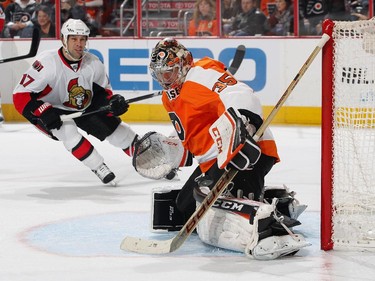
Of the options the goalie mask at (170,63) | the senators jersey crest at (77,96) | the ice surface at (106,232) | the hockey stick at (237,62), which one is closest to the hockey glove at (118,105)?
the senators jersey crest at (77,96)

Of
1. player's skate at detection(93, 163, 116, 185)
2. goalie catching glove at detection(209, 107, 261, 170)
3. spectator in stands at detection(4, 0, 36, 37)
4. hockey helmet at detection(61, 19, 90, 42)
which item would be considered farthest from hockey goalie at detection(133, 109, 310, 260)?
spectator in stands at detection(4, 0, 36, 37)

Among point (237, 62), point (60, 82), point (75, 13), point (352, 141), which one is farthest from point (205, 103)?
point (75, 13)

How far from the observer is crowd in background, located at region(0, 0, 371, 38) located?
750 centimetres

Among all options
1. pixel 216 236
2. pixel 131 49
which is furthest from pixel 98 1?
pixel 216 236

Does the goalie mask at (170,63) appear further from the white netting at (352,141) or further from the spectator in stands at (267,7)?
the spectator in stands at (267,7)

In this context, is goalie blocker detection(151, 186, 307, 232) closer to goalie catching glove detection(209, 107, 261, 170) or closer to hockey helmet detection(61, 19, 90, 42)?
goalie catching glove detection(209, 107, 261, 170)

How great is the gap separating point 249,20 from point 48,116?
3.22 m

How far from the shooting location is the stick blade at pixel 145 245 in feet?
10.6

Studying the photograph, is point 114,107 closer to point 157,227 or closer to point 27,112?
point 27,112

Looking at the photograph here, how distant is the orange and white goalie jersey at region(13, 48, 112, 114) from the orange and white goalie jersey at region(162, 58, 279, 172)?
62.3 inches

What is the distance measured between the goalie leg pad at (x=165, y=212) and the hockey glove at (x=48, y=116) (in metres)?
1.35

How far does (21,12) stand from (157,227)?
16.7 feet

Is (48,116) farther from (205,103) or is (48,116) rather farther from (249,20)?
(249,20)

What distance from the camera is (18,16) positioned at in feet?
27.2
